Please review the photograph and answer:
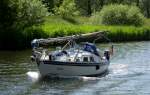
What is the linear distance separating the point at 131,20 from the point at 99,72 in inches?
2094

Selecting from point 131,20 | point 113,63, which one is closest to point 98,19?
point 131,20

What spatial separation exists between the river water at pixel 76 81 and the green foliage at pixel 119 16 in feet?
129

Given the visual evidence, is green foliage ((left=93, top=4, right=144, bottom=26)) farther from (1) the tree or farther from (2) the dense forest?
(1) the tree

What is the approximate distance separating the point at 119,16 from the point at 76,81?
5656 centimetres

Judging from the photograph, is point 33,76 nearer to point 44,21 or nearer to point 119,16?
point 44,21

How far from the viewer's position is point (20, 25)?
2940 inches

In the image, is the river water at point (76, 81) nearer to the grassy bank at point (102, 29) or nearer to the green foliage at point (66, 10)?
the grassy bank at point (102, 29)

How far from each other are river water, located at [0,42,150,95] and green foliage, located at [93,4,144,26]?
129 ft

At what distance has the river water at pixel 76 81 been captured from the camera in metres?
40.9

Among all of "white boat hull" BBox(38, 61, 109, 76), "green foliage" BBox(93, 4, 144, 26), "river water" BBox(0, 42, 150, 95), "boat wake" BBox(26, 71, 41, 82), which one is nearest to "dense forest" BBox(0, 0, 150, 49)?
"green foliage" BBox(93, 4, 144, 26)

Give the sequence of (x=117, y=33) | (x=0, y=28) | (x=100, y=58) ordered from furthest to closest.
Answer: (x=117, y=33) → (x=0, y=28) → (x=100, y=58)

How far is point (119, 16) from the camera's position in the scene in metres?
101

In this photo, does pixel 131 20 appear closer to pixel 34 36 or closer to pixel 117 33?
pixel 117 33

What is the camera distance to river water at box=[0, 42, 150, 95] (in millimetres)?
40906
